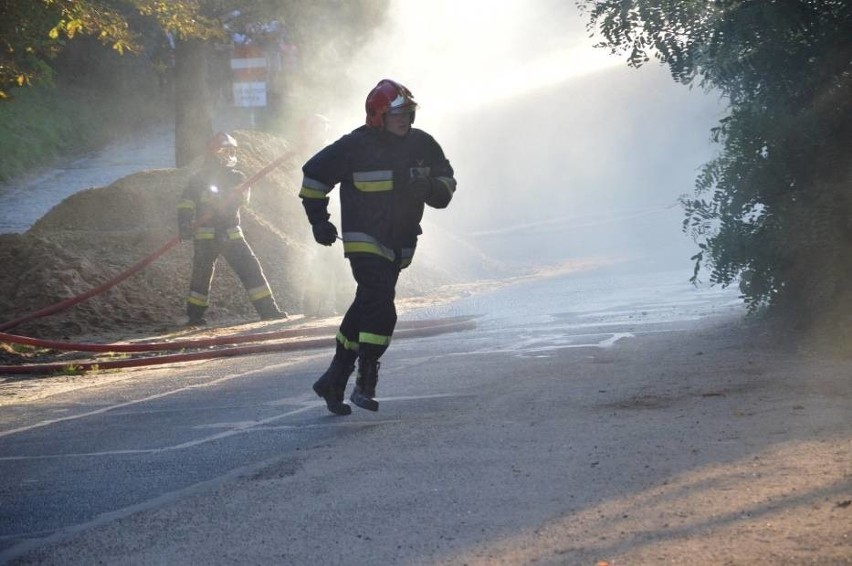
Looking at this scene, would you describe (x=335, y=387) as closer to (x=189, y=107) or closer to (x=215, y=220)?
(x=215, y=220)

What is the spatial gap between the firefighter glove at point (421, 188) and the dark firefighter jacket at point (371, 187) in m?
0.03

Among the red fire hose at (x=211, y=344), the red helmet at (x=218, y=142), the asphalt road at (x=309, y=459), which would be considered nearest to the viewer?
the asphalt road at (x=309, y=459)

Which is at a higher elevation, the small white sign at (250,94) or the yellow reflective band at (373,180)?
Answer: the small white sign at (250,94)

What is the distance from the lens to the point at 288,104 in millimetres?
35094

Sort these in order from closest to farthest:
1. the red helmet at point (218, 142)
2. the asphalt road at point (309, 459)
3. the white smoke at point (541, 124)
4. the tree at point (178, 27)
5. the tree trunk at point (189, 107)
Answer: the asphalt road at point (309, 459)
the tree at point (178, 27)
the red helmet at point (218, 142)
the tree trunk at point (189, 107)
the white smoke at point (541, 124)

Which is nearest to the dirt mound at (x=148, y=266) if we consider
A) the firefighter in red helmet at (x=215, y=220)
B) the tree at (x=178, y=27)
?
the firefighter in red helmet at (x=215, y=220)

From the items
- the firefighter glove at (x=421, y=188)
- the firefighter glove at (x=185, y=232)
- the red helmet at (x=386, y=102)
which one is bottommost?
the firefighter glove at (x=421, y=188)

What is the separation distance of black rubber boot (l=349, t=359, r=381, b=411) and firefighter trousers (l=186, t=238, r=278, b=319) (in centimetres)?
827

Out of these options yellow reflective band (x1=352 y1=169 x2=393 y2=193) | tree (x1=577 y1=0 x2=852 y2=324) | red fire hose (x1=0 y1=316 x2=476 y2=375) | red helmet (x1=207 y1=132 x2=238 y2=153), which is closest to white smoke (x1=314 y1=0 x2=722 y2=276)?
red helmet (x1=207 y1=132 x2=238 y2=153)

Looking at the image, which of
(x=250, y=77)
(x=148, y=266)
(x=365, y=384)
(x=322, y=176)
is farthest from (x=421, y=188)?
(x=250, y=77)

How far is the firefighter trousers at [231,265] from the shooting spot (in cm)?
1581

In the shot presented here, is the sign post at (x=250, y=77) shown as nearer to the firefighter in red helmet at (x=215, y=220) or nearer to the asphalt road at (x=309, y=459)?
the firefighter in red helmet at (x=215, y=220)

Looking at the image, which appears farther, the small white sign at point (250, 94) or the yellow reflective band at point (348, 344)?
the small white sign at point (250, 94)

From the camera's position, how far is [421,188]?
7730mm
